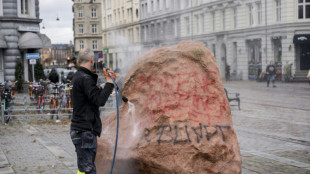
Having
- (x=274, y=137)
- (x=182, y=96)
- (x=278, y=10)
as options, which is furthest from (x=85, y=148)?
(x=278, y=10)

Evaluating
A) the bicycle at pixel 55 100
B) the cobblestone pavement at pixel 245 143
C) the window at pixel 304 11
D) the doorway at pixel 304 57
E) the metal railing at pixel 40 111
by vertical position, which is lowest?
the cobblestone pavement at pixel 245 143

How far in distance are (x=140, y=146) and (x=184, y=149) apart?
577mm

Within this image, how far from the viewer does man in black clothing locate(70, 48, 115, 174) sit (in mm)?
5711

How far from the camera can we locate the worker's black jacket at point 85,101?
5656 mm

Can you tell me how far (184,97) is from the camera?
679 centimetres

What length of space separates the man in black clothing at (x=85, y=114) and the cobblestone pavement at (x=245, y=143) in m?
2.57

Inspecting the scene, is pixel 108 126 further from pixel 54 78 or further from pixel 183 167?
pixel 54 78

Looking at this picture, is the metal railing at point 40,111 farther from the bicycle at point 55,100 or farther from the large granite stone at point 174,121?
the large granite stone at point 174,121

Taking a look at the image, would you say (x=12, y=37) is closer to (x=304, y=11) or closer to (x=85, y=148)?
(x=304, y=11)

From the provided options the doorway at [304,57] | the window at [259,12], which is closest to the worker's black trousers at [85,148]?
the doorway at [304,57]

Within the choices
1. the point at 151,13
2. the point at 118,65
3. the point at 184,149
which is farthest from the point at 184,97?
the point at 151,13

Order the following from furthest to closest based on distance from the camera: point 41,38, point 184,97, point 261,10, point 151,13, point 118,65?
point 261,10, point 41,38, point 151,13, point 118,65, point 184,97

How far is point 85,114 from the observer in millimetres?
5758

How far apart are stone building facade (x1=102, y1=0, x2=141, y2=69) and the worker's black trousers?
3.22 meters
